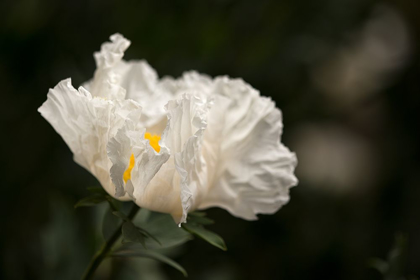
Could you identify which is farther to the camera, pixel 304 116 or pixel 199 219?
pixel 304 116

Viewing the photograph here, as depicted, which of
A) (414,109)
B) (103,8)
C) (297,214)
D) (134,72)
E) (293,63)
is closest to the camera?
(134,72)

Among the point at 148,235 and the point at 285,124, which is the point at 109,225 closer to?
→ the point at 148,235

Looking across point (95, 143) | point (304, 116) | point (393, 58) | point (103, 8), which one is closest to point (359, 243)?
point (304, 116)

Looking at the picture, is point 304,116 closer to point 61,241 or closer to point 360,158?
point 360,158

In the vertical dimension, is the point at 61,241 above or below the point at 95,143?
below

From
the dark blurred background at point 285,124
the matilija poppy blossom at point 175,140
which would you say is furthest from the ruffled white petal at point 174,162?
the dark blurred background at point 285,124

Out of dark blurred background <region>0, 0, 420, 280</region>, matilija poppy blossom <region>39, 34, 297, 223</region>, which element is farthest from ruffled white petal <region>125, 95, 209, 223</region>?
dark blurred background <region>0, 0, 420, 280</region>

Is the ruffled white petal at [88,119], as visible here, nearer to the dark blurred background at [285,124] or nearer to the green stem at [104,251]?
the green stem at [104,251]
